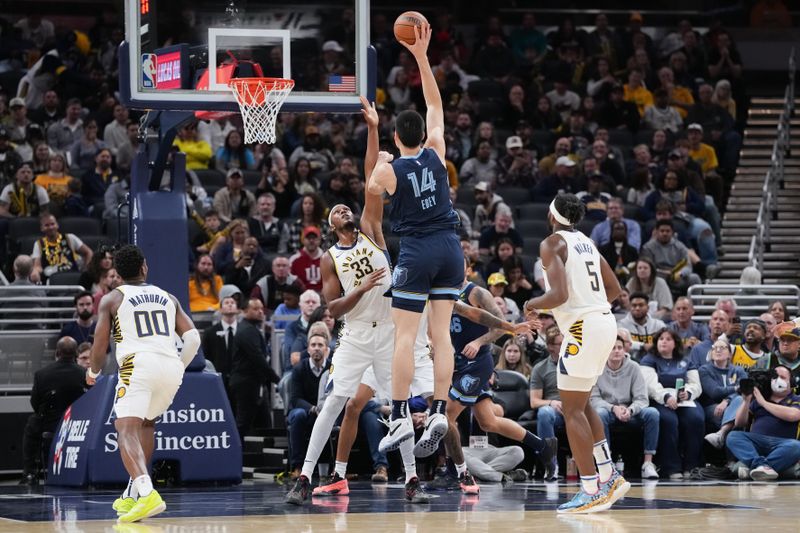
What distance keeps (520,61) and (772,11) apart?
5840 millimetres

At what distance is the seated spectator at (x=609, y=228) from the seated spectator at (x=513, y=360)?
3.85 m

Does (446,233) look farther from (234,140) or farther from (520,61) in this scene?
(520,61)

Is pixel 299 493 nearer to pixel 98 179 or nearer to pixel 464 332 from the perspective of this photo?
pixel 464 332

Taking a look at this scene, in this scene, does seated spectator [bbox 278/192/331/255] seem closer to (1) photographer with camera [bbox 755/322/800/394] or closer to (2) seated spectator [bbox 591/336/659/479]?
(2) seated spectator [bbox 591/336/659/479]

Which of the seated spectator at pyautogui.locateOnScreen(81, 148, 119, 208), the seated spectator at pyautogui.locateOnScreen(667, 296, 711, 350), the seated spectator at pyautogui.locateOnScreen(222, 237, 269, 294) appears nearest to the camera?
the seated spectator at pyautogui.locateOnScreen(667, 296, 711, 350)

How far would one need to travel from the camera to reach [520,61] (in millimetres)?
26375

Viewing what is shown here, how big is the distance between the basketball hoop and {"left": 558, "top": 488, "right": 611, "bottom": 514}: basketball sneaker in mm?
4391

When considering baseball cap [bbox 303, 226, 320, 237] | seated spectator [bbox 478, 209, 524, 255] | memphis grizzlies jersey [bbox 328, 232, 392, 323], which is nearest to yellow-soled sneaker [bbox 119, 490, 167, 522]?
memphis grizzlies jersey [bbox 328, 232, 392, 323]

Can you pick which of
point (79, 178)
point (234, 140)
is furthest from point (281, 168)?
point (79, 178)

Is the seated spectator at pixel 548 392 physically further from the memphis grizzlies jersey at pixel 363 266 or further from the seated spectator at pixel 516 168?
the seated spectator at pixel 516 168

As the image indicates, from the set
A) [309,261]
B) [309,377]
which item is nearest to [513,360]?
[309,377]

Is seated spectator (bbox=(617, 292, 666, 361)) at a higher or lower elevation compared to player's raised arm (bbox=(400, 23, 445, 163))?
lower

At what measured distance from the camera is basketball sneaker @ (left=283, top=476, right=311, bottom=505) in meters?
10.5

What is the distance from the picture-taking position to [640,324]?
17.0 metres
